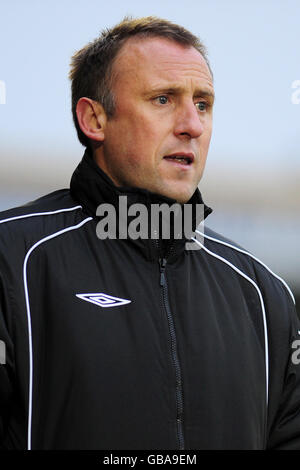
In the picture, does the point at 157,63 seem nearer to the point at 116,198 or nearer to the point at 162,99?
the point at 162,99

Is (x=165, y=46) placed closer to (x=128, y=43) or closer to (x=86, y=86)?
(x=128, y=43)

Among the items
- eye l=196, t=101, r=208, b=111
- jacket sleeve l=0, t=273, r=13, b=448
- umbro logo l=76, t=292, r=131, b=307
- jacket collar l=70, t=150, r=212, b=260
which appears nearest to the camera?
jacket sleeve l=0, t=273, r=13, b=448

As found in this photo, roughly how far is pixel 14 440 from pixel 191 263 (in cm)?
72

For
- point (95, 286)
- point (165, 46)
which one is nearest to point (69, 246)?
point (95, 286)

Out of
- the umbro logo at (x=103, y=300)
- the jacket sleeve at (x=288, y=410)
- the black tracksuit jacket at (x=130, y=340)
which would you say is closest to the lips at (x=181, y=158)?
the black tracksuit jacket at (x=130, y=340)

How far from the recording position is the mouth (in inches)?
87.1

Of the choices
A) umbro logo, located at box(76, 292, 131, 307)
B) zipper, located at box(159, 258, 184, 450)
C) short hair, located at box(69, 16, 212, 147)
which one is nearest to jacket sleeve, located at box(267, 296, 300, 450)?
zipper, located at box(159, 258, 184, 450)

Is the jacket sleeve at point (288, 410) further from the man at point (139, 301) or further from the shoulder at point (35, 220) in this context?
the shoulder at point (35, 220)

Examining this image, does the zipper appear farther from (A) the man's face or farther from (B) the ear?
(B) the ear

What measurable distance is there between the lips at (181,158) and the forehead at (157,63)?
8.6 inches

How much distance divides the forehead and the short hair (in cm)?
3

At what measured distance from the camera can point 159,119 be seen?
87.0 inches

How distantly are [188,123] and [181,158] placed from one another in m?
0.10

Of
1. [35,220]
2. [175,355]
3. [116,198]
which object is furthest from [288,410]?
[35,220]
